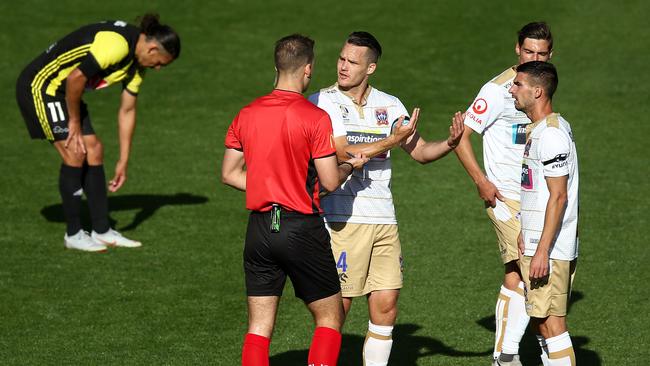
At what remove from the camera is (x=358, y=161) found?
621 cm

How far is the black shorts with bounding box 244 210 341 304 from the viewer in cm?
590

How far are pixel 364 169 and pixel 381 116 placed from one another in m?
0.37

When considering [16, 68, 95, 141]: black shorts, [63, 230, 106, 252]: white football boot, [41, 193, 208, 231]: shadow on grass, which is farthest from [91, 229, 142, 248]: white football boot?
[16, 68, 95, 141]: black shorts

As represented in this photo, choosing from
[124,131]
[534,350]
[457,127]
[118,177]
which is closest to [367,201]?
[457,127]

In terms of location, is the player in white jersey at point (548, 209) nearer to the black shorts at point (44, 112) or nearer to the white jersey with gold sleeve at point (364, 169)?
the white jersey with gold sleeve at point (364, 169)

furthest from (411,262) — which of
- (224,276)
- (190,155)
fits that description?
(190,155)

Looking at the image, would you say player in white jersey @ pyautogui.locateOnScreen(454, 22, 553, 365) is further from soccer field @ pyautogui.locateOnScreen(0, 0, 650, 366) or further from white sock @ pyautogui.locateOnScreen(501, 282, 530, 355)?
soccer field @ pyautogui.locateOnScreen(0, 0, 650, 366)

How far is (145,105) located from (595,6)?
9887mm

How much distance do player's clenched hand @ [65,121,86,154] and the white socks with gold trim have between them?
190 inches

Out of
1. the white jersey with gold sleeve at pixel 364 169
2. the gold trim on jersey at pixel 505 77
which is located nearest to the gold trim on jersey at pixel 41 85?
the white jersey with gold sleeve at pixel 364 169

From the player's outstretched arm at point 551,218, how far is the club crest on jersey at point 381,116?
1.18 m

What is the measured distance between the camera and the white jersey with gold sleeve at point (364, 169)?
665 centimetres

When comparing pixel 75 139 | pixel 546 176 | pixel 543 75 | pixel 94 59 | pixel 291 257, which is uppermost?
pixel 543 75

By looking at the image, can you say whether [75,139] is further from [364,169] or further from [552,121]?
[552,121]
